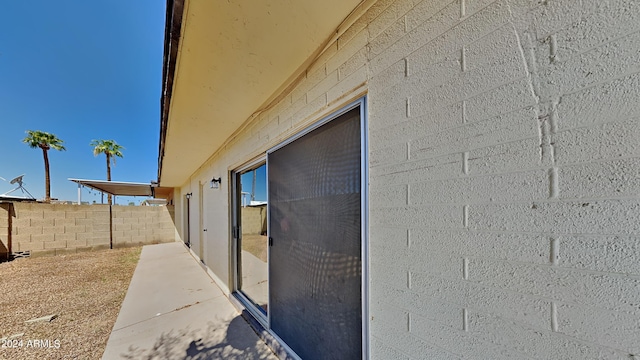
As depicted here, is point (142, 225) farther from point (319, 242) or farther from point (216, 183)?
point (319, 242)

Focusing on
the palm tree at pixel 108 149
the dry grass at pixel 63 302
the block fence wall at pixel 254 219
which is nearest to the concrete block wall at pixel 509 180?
the block fence wall at pixel 254 219

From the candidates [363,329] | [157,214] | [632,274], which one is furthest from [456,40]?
[157,214]

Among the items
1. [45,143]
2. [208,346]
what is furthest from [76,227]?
[45,143]

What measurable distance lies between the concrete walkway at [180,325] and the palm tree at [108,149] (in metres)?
17.4

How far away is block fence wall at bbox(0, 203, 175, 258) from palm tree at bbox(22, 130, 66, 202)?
8240 mm

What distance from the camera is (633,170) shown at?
23.9 inches

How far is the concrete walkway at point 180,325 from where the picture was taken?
237cm

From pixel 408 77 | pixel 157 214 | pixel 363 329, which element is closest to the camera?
pixel 408 77

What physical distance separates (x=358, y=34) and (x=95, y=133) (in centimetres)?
2268

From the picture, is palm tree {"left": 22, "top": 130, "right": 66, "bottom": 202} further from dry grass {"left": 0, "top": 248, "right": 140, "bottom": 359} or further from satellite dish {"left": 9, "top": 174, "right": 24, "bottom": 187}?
dry grass {"left": 0, "top": 248, "right": 140, "bottom": 359}

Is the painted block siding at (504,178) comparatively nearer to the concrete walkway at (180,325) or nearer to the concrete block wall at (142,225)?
the concrete walkway at (180,325)

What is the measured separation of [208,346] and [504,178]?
310 centimetres

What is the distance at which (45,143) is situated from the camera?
1338 centimetres

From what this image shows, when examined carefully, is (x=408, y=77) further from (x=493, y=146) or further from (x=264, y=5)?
(x=264, y=5)
